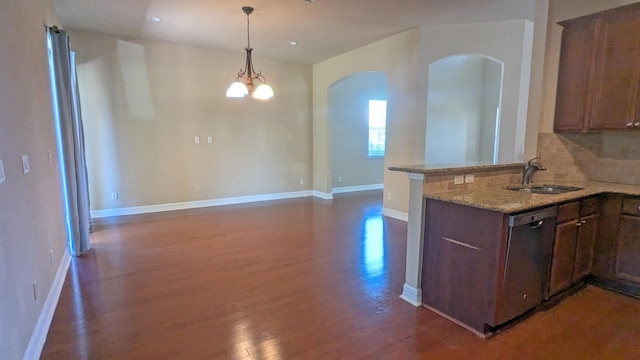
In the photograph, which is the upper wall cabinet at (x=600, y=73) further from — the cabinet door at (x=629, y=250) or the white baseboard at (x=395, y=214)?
the white baseboard at (x=395, y=214)

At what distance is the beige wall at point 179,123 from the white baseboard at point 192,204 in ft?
0.26

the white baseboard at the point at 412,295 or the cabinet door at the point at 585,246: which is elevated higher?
the cabinet door at the point at 585,246

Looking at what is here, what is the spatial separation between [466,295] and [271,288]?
5.16 feet

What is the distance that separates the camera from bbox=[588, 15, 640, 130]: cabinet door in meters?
2.78

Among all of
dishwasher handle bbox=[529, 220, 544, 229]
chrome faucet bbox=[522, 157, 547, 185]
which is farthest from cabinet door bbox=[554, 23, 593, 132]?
dishwasher handle bbox=[529, 220, 544, 229]

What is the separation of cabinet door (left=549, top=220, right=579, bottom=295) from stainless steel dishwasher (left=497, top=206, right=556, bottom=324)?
8 centimetres

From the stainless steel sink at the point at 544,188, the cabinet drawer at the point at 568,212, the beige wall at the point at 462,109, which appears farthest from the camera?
the beige wall at the point at 462,109

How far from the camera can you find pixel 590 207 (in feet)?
9.17

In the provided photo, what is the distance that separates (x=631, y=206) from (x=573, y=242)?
572mm

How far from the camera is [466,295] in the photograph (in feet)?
7.66

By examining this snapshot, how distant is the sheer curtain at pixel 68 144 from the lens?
337 centimetres

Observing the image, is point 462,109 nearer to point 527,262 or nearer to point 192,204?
point 527,262

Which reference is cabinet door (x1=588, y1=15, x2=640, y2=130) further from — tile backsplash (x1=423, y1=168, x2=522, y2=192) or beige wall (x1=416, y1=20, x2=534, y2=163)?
beige wall (x1=416, y1=20, x2=534, y2=163)

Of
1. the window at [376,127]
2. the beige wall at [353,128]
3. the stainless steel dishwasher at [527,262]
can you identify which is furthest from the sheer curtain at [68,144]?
the window at [376,127]
